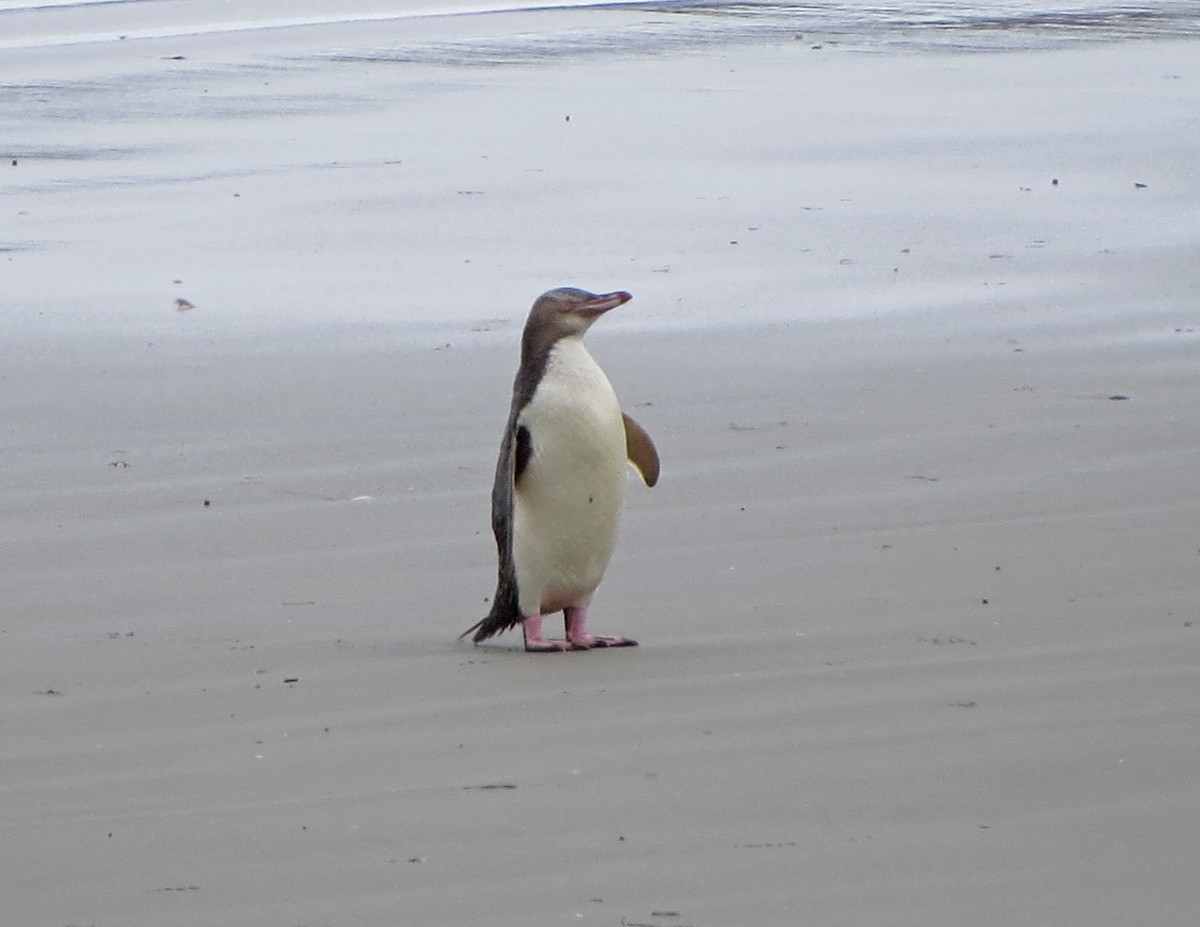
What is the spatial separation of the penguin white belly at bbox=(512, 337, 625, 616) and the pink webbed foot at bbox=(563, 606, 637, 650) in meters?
Result: 0.03

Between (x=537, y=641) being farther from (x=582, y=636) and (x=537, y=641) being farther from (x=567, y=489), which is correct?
(x=567, y=489)

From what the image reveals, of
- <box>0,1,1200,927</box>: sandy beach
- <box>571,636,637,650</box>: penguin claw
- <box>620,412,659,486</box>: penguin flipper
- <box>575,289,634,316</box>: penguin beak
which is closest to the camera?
<box>0,1,1200,927</box>: sandy beach

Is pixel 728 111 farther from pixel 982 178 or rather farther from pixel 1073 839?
pixel 1073 839

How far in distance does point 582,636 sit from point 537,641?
0.10 metres

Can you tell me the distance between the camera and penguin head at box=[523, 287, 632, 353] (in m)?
4.71

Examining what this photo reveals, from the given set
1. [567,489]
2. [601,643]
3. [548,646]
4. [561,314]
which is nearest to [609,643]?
[601,643]

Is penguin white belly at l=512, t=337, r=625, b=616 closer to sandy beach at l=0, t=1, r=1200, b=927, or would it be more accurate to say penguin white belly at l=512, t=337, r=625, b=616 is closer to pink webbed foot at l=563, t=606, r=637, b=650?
pink webbed foot at l=563, t=606, r=637, b=650

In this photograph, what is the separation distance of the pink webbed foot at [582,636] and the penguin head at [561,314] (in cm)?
58

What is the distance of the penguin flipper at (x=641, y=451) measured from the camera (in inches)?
196

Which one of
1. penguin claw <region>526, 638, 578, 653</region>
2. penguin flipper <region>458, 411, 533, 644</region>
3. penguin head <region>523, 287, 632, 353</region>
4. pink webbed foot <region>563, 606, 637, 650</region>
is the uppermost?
penguin head <region>523, 287, 632, 353</region>

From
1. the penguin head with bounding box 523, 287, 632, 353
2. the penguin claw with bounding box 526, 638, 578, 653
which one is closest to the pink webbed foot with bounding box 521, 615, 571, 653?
the penguin claw with bounding box 526, 638, 578, 653

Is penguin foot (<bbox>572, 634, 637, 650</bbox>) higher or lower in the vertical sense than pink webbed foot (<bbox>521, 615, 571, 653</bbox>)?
higher

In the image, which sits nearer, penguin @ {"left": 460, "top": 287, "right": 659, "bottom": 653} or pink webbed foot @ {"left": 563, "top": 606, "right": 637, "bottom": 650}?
pink webbed foot @ {"left": 563, "top": 606, "right": 637, "bottom": 650}

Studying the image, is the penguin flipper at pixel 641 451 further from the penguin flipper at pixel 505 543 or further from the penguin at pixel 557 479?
the penguin flipper at pixel 505 543
